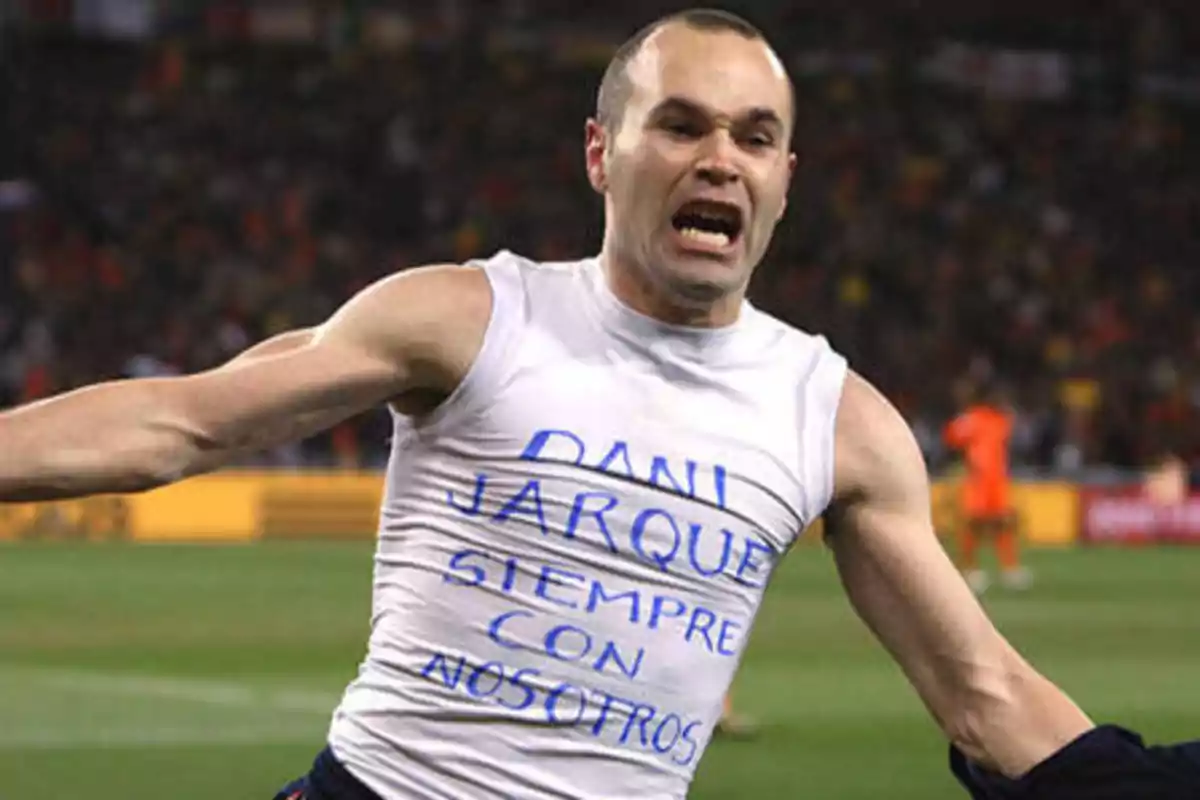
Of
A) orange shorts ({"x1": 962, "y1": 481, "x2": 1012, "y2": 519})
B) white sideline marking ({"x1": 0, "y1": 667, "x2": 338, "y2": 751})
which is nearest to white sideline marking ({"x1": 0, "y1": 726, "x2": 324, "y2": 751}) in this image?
white sideline marking ({"x1": 0, "y1": 667, "x2": 338, "y2": 751})

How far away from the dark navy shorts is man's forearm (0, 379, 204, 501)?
579 millimetres

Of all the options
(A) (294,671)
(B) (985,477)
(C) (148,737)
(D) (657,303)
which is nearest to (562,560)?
(D) (657,303)

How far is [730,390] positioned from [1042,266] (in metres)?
33.3

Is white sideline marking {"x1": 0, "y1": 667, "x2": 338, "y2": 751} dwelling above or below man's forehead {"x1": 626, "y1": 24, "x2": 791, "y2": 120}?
below

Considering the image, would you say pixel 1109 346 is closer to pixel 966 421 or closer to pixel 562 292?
pixel 966 421

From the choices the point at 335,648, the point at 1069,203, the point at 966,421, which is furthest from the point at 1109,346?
the point at 335,648

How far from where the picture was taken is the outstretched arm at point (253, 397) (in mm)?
3490

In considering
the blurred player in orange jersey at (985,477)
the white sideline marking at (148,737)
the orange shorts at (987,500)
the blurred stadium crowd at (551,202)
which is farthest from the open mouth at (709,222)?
the blurred stadium crowd at (551,202)

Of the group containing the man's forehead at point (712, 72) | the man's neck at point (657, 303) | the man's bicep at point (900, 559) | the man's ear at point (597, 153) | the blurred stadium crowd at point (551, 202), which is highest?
the man's forehead at point (712, 72)

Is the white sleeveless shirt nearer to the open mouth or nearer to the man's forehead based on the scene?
the open mouth

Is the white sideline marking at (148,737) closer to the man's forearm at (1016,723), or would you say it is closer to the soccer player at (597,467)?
the man's forearm at (1016,723)

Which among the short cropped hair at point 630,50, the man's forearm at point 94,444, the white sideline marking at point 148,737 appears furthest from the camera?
the white sideline marking at point 148,737

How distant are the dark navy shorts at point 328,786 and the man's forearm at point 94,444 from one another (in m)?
0.58

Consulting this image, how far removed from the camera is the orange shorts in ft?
82.5
